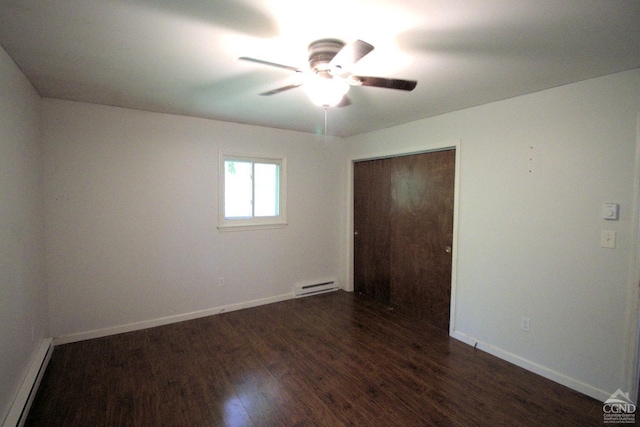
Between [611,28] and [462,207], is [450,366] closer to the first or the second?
[462,207]

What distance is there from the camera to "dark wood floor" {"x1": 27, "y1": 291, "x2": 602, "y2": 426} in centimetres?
194

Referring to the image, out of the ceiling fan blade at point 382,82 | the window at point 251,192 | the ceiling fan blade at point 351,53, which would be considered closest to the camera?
the ceiling fan blade at point 351,53

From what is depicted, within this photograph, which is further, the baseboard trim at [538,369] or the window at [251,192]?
the window at [251,192]

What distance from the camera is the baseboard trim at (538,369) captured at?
2.14 metres

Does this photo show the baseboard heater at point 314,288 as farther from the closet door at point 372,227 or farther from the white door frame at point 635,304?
the white door frame at point 635,304

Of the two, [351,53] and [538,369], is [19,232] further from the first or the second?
[538,369]

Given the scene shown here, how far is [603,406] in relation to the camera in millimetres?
2051

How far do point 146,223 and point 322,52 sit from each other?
2612 mm

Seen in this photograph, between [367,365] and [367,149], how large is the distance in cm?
274

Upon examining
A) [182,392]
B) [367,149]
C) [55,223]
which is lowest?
[182,392]

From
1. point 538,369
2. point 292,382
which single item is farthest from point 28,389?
point 538,369

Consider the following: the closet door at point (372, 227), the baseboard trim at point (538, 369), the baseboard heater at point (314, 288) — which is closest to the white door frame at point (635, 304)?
the baseboard trim at point (538, 369)

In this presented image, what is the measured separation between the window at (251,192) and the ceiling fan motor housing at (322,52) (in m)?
2.21

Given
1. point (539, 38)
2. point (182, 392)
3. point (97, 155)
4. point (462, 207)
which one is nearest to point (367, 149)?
point (462, 207)
